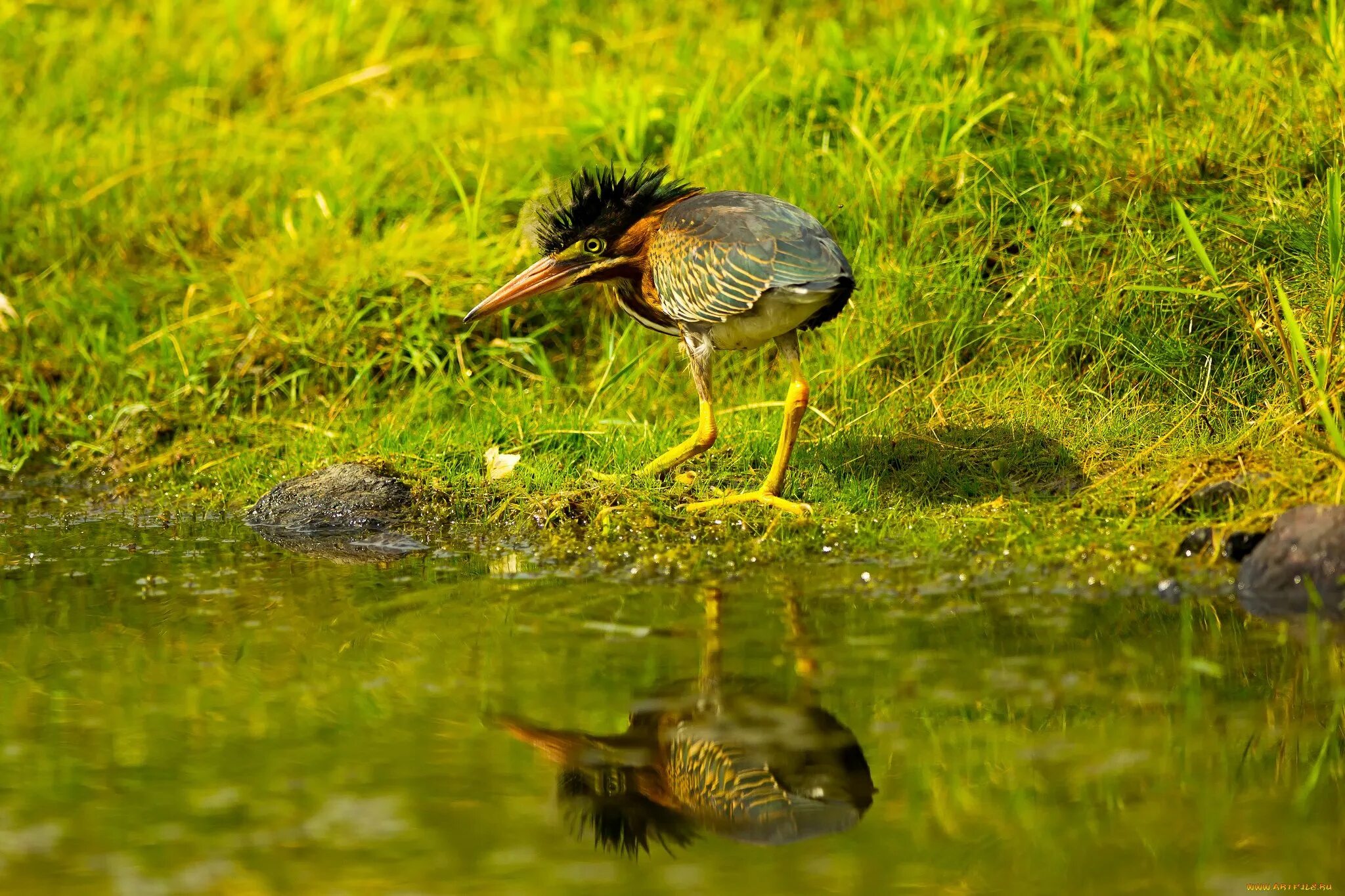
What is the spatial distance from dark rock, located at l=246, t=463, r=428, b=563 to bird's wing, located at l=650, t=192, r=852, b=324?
1.19m

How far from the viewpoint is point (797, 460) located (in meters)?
5.80

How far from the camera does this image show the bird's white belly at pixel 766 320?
512 cm

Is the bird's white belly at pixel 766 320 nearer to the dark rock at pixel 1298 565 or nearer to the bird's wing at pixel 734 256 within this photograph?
the bird's wing at pixel 734 256

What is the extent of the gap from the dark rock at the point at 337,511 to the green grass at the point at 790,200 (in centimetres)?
20

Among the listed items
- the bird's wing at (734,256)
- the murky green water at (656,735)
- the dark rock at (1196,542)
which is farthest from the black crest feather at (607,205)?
the dark rock at (1196,542)

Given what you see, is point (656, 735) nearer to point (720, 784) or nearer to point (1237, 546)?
point (720, 784)

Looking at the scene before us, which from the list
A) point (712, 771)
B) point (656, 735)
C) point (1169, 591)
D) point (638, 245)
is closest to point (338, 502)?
point (638, 245)

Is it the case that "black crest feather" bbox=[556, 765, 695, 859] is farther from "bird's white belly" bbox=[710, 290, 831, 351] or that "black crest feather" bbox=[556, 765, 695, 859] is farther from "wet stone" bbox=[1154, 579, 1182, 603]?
"bird's white belly" bbox=[710, 290, 831, 351]

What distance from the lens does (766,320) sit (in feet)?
17.2

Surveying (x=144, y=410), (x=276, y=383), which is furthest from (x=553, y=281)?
(x=144, y=410)

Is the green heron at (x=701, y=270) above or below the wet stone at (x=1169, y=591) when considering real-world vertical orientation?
above

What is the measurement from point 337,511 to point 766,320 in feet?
5.47

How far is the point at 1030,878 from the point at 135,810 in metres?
1.78

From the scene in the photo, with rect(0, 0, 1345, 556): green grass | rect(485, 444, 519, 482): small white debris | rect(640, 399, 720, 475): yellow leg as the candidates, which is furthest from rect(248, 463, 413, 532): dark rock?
rect(640, 399, 720, 475): yellow leg
